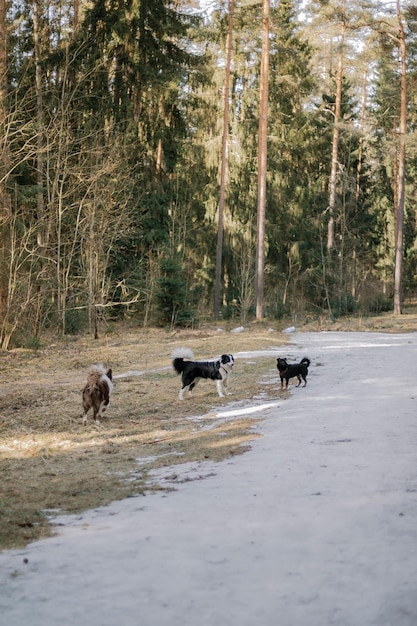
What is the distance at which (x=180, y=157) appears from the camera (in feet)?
98.6

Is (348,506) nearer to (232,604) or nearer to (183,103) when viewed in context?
(232,604)

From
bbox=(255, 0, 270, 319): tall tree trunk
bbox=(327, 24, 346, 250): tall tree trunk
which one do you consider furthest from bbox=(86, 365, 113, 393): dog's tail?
bbox=(327, 24, 346, 250): tall tree trunk

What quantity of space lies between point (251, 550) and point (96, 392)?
19.1ft

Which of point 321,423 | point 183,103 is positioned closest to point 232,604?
point 321,423

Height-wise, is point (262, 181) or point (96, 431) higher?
point (262, 181)

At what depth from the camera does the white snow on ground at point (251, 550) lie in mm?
3568

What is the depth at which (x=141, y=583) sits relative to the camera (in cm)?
392

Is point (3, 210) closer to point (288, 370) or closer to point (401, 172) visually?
point (288, 370)

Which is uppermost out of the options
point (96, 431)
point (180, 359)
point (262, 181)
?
point (262, 181)

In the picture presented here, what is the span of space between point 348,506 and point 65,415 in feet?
20.7

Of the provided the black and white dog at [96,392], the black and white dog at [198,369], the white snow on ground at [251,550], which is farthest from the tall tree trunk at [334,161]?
the white snow on ground at [251,550]

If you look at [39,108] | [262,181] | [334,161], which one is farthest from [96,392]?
[334,161]

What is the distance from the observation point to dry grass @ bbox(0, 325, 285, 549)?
20.4 ft

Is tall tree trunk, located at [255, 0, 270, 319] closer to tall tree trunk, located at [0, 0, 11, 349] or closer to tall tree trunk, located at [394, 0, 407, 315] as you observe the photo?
tall tree trunk, located at [394, 0, 407, 315]
